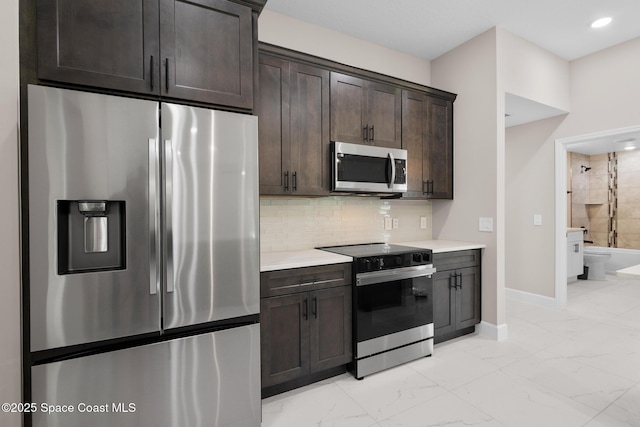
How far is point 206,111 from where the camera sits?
1.66 m

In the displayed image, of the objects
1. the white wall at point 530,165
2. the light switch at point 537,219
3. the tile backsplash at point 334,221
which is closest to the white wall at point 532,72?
the white wall at point 530,165

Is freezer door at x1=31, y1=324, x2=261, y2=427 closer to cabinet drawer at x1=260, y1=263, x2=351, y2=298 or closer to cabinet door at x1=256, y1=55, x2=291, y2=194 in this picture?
cabinet drawer at x1=260, y1=263, x2=351, y2=298

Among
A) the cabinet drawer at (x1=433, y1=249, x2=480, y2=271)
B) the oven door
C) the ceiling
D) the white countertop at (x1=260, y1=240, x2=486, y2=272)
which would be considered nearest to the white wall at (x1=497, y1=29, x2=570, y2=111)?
the ceiling

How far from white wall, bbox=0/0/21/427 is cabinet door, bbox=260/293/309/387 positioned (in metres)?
1.20

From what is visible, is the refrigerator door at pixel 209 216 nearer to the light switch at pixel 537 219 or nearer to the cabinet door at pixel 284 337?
the cabinet door at pixel 284 337

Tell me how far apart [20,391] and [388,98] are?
3.22 m

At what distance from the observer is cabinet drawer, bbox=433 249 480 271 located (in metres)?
2.88

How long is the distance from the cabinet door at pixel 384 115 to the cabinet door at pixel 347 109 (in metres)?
0.08

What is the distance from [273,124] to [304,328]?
1.56m

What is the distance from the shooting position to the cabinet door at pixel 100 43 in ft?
4.60

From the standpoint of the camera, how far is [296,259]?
7.63 feet

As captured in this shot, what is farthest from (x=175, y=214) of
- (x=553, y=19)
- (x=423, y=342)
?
(x=553, y=19)

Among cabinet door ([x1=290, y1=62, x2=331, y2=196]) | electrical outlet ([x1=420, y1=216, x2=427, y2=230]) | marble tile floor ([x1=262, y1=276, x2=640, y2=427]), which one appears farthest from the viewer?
electrical outlet ([x1=420, y1=216, x2=427, y2=230])

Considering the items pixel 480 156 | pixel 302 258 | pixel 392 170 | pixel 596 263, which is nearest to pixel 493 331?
pixel 480 156
